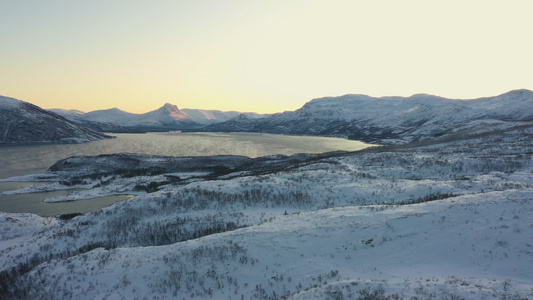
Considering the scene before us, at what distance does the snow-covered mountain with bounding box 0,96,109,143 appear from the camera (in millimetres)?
154312

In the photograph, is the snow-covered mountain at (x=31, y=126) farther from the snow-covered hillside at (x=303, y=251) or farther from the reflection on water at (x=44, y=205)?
the snow-covered hillside at (x=303, y=251)

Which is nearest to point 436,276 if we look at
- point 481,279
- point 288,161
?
point 481,279

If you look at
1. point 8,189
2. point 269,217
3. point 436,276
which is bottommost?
point 8,189

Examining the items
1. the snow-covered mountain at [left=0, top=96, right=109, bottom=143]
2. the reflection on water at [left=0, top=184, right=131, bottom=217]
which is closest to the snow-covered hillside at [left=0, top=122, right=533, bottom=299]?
the reflection on water at [left=0, top=184, right=131, bottom=217]

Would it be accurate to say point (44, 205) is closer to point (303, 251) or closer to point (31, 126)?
point (303, 251)

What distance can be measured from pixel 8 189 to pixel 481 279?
241 ft

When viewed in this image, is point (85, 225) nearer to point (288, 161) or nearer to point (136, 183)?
point (136, 183)

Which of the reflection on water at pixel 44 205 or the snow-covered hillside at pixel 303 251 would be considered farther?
the reflection on water at pixel 44 205

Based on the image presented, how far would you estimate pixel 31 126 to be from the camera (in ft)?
533

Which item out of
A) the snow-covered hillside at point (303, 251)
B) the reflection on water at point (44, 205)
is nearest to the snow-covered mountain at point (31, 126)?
the reflection on water at point (44, 205)

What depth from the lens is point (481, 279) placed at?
1036 centimetres

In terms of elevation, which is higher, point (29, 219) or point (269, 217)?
point (269, 217)

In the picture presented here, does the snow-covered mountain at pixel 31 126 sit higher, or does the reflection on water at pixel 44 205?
the snow-covered mountain at pixel 31 126

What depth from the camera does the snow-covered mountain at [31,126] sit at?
154 m
